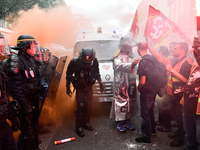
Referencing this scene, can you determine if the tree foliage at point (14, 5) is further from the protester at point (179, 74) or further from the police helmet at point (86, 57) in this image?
the protester at point (179, 74)

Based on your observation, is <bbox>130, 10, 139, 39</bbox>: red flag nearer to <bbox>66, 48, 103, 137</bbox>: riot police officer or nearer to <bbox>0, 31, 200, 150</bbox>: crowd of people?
<bbox>0, 31, 200, 150</bbox>: crowd of people

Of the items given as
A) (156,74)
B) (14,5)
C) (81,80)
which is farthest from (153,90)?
(14,5)

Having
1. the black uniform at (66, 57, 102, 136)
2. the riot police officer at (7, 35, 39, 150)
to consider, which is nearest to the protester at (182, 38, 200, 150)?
the black uniform at (66, 57, 102, 136)

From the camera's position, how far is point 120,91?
4074 millimetres

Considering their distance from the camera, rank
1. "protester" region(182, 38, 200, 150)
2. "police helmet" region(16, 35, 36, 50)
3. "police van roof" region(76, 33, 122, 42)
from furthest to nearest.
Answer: "police van roof" region(76, 33, 122, 42) < "police helmet" region(16, 35, 36, 50) < "protester" region(182, 38, 200, 150)

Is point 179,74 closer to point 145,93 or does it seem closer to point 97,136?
point 145,93

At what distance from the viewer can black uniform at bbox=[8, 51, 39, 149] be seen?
266 cm

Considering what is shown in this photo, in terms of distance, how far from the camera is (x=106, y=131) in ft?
13.7

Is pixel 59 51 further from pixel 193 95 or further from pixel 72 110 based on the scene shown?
pixel 193 95

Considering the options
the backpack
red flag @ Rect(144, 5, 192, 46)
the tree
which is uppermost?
the tree

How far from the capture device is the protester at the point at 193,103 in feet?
7.85

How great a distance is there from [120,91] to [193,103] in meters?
1.77

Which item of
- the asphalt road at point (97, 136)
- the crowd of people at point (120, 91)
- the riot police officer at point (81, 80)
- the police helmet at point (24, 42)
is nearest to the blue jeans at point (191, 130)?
the crowd of people at point (120, 91)

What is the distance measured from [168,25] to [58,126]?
141 inches
